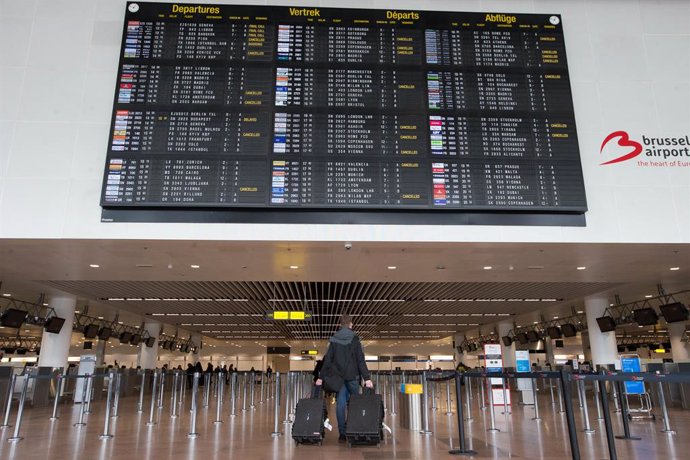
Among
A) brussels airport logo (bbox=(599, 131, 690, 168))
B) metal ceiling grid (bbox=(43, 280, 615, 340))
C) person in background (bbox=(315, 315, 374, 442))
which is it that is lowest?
person in background (bbox=(315, 315, 374, 442))

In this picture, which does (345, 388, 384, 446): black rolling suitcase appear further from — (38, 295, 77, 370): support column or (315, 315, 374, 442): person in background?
(38, 295, 77, 370): support column

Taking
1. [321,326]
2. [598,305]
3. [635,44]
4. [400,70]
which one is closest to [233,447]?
[400,70]

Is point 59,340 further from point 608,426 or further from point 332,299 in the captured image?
point 608,426

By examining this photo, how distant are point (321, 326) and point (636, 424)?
1960 centimetres

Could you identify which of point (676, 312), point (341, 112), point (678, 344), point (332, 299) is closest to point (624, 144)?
point (341, 112)

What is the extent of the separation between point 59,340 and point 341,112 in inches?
527

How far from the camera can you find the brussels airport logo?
7.57 m

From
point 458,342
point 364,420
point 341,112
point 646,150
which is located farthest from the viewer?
point 458,342

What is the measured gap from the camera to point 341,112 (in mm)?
7199

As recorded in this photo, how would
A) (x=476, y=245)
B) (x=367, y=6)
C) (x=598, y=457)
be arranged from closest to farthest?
(x=598, y=457) < (x=476, y=245) < (x=367, y=6)

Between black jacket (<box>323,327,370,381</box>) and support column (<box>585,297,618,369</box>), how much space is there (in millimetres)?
12147

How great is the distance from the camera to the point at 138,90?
7125 millimetres

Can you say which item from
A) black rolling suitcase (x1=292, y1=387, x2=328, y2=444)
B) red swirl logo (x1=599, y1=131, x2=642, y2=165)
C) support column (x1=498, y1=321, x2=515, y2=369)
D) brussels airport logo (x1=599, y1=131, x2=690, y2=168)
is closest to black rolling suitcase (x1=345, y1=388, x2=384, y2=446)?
black rolling suitcase (x1=292, y1=387, x2=328, y2=444)

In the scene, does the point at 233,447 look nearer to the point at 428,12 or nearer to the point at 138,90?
the point at 138,90
